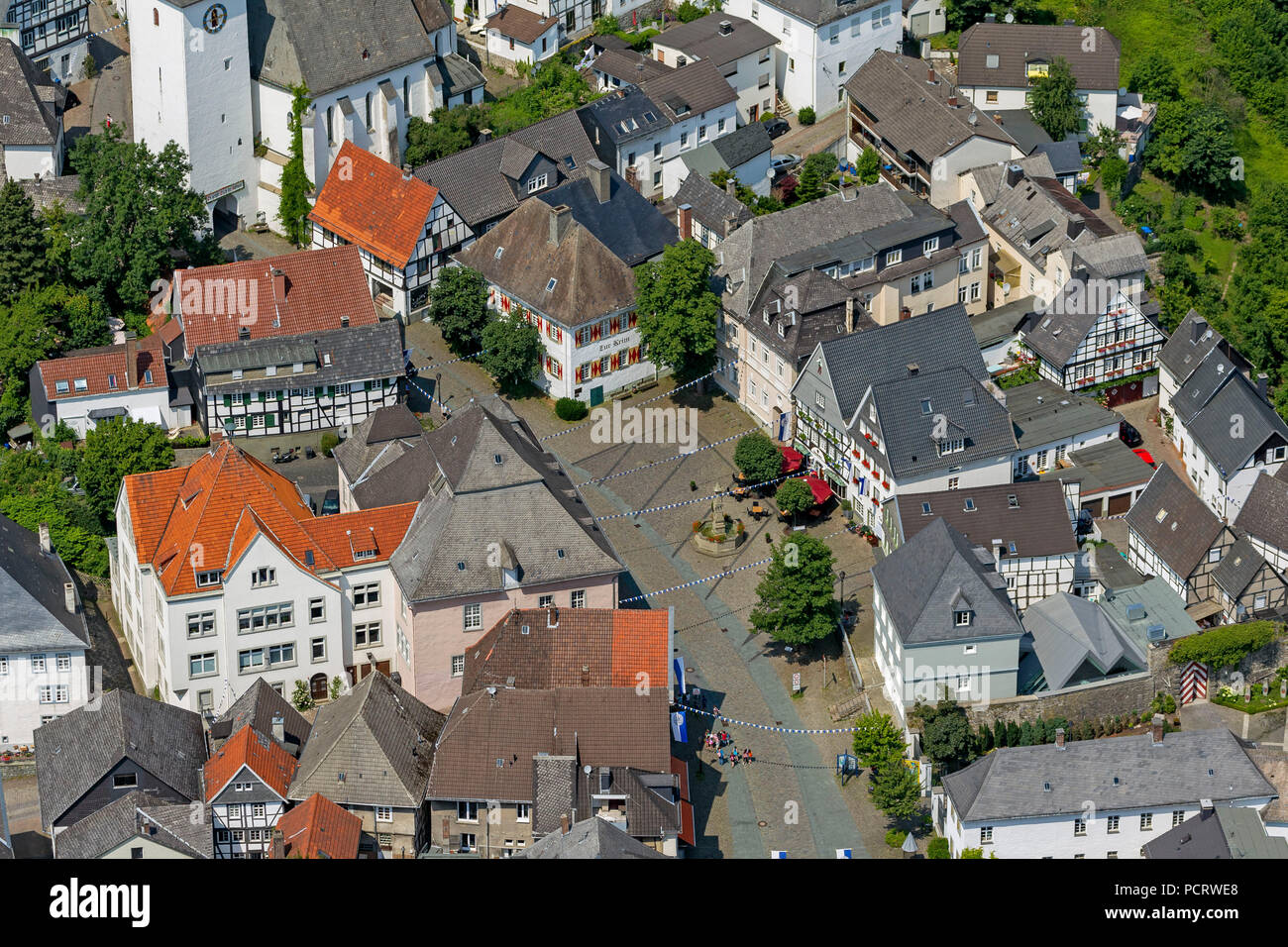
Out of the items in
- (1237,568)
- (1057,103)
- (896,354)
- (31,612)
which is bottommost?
(1237,568)

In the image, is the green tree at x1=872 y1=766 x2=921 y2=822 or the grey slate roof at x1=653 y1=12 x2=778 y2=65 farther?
the grey slate roof at x1=653 y1=12 x2=778 y2=65

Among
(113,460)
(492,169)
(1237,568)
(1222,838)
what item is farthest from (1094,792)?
(492,169)

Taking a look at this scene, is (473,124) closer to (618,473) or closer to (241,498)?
(618,473)

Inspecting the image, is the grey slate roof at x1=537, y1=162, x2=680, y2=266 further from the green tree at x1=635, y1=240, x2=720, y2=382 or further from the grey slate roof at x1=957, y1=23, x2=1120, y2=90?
the grey slate roof at x1=957, y1=23, x2=1120, y2=90

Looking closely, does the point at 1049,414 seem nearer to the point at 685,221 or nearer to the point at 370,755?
the point at 685,221

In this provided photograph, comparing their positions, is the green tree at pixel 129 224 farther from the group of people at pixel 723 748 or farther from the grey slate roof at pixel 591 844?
the grey slate roof at pixel 591 844

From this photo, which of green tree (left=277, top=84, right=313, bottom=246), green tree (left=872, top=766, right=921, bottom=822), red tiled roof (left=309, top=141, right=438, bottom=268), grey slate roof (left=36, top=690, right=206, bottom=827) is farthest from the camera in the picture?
green tree (left=277, top=84, right=313, bottom=246)

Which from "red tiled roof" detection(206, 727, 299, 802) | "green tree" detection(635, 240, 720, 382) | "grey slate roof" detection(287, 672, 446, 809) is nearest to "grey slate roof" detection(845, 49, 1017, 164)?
"green tree" detection(635, 240, 720, 382)
